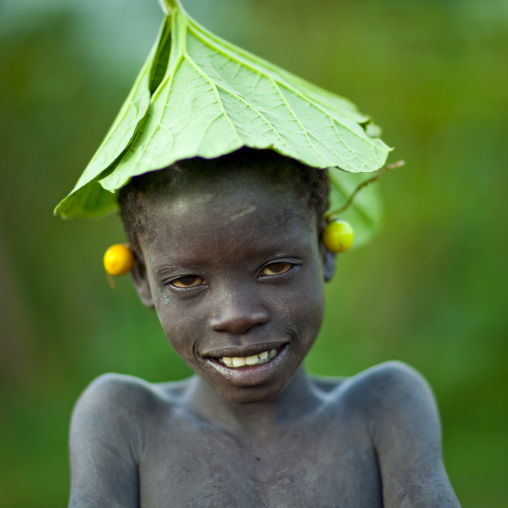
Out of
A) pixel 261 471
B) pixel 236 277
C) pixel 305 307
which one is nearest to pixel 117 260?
pixel 236 277

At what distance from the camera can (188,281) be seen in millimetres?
1509

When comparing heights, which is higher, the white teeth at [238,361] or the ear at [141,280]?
the ear at [141,280]

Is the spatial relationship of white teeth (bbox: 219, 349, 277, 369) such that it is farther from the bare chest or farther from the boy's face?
the bare chest

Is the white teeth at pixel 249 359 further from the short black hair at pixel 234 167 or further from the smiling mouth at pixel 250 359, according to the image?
the short black hair at pixel 234 167

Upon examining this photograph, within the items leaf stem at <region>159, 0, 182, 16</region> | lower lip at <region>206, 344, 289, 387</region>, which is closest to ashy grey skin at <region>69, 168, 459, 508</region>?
lower lip at <region>206, 344, 289, 387</region>

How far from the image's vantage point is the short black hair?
145 cm

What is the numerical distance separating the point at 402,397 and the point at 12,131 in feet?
11.2

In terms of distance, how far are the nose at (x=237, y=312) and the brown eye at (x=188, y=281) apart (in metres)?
0.06

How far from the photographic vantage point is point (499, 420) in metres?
4.03

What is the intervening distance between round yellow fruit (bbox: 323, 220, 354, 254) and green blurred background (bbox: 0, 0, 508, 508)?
2588 millimetres

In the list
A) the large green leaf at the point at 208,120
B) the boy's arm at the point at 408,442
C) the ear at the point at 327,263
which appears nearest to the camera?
the large green leaf at the point at 208,120

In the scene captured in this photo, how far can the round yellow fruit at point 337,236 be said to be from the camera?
1.70 m

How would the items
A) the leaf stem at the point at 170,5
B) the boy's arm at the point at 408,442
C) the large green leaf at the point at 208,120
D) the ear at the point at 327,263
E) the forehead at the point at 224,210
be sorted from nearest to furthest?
1. the large green leaf at the point at 208,120
2. the forehead at the point at 224,210
3. the boy's arm at the point at 408,442
4. the leaf stem at the point at 170,5
5. the ear at the point at 327,263

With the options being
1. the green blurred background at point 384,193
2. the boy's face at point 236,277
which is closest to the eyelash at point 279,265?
the boy's face at point 236,277
